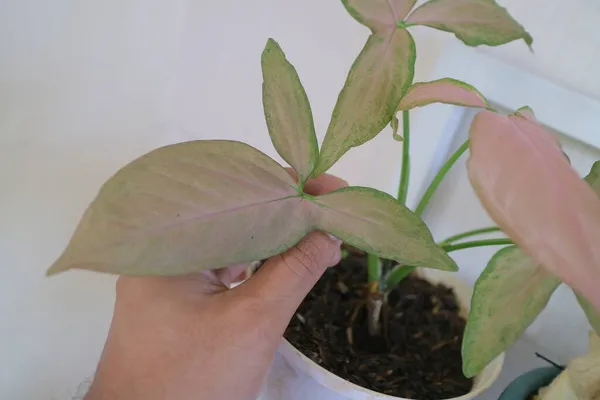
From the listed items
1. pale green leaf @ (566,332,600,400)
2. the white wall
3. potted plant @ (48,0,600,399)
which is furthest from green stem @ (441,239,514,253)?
the white wall

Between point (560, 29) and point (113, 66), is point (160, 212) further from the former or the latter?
point (113, 66)

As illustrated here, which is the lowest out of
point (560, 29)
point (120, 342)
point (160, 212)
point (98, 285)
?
point (98, 285)

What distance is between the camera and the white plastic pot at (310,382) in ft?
1.52

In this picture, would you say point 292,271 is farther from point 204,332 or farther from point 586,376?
point 586,376

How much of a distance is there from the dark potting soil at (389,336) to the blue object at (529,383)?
0.13 ft

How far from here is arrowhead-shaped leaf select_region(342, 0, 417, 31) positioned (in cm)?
38

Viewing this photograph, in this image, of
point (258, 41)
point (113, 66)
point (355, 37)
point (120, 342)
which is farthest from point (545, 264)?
point (113, 66)

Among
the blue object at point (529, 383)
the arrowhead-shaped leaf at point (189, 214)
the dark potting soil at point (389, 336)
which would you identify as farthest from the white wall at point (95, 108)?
the arrowhead-shaped leaf at point (189, 214)

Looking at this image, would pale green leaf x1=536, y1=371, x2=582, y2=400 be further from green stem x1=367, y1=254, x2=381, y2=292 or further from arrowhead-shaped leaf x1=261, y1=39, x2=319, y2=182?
arrowhead-shaped leaf x1=261, y1=39, x2=319, y2=182

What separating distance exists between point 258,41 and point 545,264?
612 mm

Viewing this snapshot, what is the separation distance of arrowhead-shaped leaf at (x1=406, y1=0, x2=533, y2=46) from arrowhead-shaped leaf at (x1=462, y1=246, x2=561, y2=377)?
0.48 ft

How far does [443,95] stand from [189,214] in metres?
0.17

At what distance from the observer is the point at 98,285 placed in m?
0.77

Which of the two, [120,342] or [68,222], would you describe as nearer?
[120,342]
